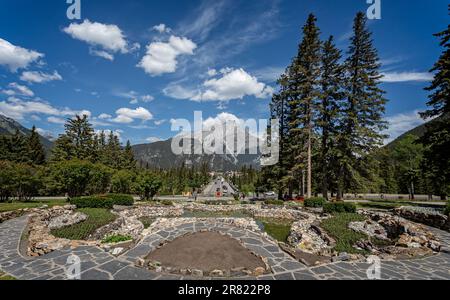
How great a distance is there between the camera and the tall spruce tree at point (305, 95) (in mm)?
22750

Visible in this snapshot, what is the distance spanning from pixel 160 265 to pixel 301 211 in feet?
48.4

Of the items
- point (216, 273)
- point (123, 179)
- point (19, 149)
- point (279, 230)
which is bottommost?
point (279, 230)

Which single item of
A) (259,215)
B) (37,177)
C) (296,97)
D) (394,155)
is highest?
(296,97)

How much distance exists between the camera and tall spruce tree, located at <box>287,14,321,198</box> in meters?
22.8

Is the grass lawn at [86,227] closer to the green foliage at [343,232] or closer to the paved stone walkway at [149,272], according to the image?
the paved stone walkway at [149,272]

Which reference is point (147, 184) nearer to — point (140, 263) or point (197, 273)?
point (140, 263)

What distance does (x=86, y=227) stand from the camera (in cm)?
1219

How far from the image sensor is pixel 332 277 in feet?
17.6

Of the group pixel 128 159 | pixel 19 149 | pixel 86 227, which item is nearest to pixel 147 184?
pixel 86 227

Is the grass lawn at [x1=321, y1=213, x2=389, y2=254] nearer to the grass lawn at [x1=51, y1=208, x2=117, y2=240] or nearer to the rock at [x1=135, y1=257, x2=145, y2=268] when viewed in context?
the rock at [x1=135, y1=257, x2=145, y2=268]

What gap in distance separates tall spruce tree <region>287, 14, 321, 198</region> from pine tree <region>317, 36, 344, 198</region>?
91 cm

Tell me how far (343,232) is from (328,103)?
1609cm
